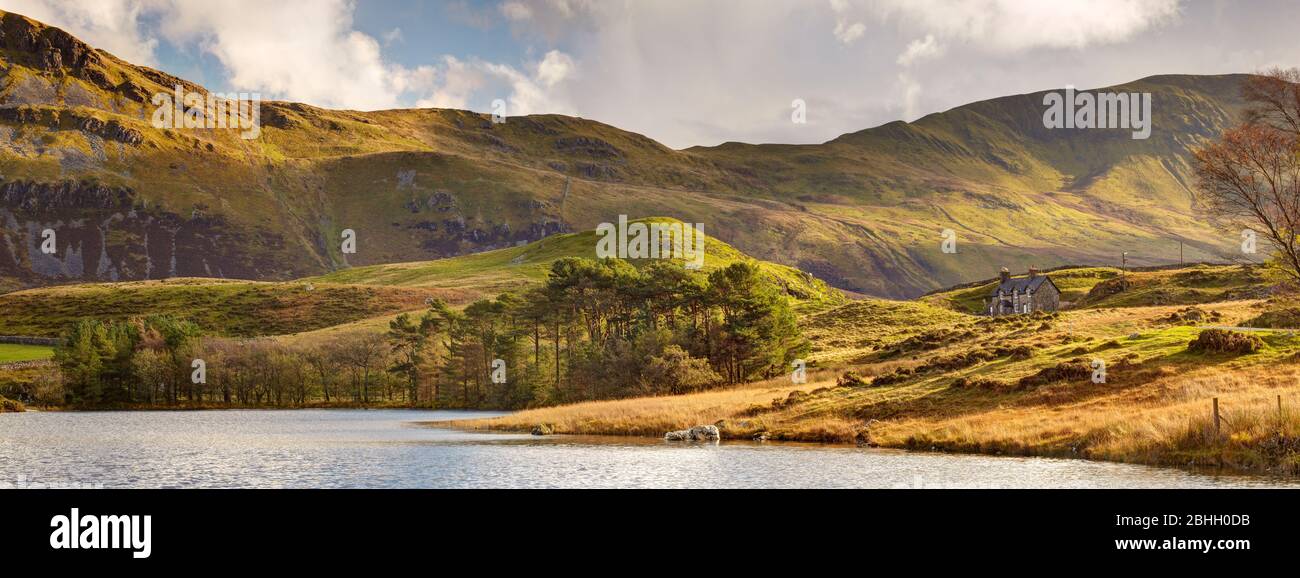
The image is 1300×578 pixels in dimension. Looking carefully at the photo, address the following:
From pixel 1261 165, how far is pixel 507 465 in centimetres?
5019

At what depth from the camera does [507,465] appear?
5209cm

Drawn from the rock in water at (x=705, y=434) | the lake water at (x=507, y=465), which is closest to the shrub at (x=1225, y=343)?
the lake water at (x=507, y=465)

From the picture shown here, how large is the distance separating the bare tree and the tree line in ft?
158

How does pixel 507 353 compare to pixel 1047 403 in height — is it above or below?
above

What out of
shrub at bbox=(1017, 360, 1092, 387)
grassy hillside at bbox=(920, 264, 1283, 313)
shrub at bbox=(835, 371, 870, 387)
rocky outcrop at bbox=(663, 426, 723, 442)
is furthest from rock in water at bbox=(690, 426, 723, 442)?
grassy hillside at bbox=(920, 264, 1283, 313)

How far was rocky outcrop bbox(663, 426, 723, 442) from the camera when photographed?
66.4 m

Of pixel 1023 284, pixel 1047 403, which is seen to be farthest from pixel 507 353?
pixel 1047 403

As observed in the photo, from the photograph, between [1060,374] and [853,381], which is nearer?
[1060,374]

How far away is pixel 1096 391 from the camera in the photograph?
188 ft

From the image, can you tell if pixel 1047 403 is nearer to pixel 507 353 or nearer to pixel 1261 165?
pixel 1261 165

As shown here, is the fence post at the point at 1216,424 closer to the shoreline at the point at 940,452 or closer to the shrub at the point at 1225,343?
the shoreline at the point at 940,452

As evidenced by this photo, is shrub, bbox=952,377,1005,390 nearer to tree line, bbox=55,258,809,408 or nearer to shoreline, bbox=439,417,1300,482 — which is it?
shoreline, bbox=439,417,1300,482
